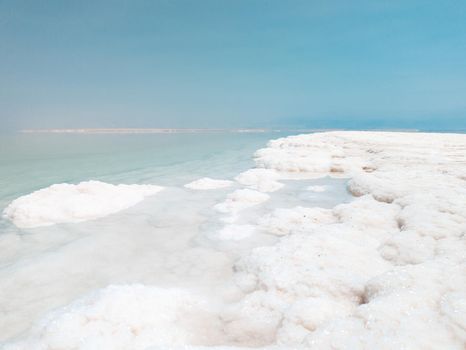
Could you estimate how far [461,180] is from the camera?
25.5ft

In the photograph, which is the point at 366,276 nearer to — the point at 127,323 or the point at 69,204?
the point at 127,323

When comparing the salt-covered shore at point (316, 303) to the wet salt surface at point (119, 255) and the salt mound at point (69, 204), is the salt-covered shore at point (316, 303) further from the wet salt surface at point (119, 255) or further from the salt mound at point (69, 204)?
the salt mound at point (69, 204)

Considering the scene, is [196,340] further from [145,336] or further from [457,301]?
[457,301]

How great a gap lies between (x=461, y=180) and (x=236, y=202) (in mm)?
5159

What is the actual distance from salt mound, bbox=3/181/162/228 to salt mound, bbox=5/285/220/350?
11.4ft

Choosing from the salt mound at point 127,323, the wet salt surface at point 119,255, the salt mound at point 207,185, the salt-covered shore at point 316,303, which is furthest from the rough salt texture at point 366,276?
the salt mound at point 207,185

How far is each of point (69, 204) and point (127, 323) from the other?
436 centimetres

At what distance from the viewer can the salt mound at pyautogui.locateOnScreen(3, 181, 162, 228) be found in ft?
20.7

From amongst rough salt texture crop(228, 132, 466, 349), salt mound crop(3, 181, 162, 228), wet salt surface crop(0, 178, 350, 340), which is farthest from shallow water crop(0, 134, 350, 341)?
rough salt texture crop(228, 132, 466, 349)

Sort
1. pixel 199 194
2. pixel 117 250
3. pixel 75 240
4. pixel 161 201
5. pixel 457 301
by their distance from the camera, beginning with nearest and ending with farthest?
pixel 457 301 → pixel 117 250 → pixel 75 240 → pixel 161 201 → pixel 199 194

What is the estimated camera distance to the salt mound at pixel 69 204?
6.30 m

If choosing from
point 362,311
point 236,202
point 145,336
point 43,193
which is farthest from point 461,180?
point 43,193

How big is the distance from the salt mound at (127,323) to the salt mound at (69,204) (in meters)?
3.47

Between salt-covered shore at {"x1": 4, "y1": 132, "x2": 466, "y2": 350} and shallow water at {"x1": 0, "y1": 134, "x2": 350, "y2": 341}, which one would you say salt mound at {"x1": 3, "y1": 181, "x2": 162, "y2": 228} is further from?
salt-covered shore at {"x1": 4, "y1": 132, "x2": 466, "y2": 350}
